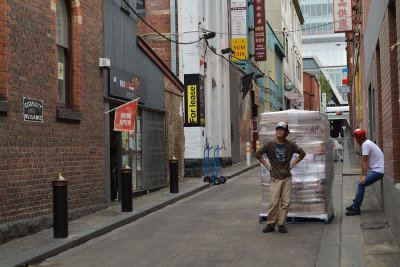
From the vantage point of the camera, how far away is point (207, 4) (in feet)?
76.0

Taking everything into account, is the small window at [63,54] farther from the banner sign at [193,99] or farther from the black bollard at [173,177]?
the banner sign at [193,99]

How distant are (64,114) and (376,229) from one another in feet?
19.0

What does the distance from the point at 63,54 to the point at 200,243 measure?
192 inches

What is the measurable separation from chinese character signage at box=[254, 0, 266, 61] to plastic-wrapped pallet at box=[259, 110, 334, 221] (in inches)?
969

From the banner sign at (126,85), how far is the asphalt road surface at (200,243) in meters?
3.05

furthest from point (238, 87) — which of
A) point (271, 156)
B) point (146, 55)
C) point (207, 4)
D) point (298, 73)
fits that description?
point (298, 73)

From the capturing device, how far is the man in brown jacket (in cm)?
867

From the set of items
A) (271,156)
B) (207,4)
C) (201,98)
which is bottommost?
(271,156)

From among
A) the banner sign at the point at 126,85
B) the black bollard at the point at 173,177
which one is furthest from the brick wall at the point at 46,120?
the black bollard at the point at 173,177

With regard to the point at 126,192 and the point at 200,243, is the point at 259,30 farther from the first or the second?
the point at 200,243

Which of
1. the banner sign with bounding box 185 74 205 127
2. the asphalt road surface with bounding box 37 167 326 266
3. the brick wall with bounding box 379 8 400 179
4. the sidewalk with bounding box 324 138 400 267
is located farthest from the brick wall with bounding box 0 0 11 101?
the banner sign with bounding box 185 74 205 127

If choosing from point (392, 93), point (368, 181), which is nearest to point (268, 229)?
point (368, 181)

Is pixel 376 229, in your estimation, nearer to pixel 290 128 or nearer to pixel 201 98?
pixel 290 128

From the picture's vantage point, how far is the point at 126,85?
13078mm
